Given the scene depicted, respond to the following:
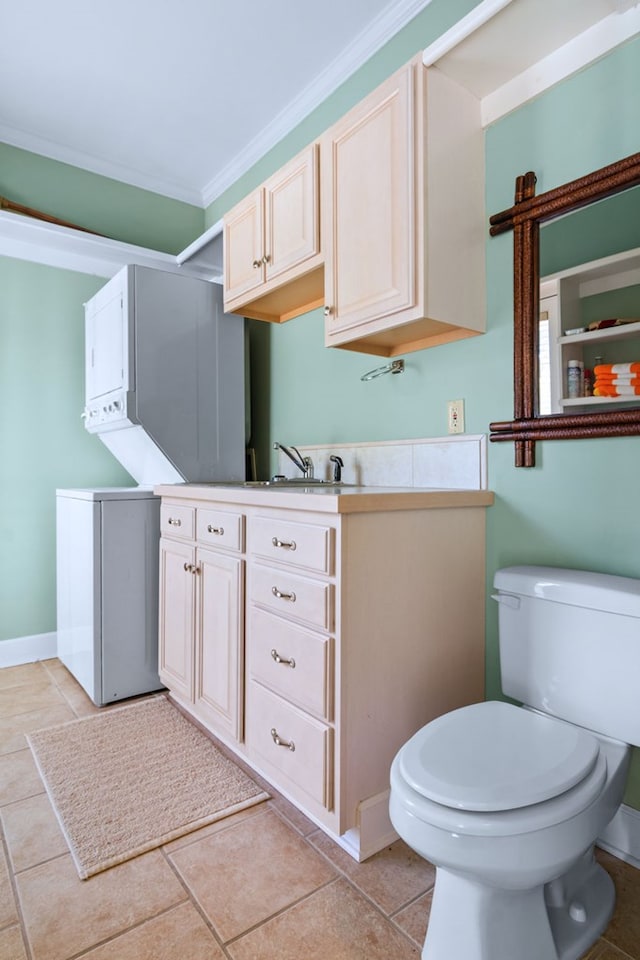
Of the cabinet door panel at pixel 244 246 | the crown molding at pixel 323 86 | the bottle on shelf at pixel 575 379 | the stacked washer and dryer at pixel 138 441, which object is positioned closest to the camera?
the bottle on shelf at pixel 575 379

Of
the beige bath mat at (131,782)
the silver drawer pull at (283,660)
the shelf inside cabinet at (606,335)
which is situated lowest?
the beige bath mat at (131,782)

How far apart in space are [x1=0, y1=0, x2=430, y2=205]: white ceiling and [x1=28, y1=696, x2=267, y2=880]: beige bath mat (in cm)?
283

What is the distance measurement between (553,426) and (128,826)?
1.69 m

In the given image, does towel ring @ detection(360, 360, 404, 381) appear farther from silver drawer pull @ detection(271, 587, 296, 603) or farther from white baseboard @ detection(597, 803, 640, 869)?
white baseboard @ detection(597, 803, 640, 869)

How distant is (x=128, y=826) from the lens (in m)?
1.58

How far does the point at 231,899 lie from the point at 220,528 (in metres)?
1.05

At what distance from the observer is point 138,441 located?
9.12 feet

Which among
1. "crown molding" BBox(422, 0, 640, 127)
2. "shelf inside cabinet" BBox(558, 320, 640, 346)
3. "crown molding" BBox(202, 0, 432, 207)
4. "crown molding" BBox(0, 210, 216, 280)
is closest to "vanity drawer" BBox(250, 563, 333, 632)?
"shelf inside cabinet" BBox(558, 320, 640, 346)

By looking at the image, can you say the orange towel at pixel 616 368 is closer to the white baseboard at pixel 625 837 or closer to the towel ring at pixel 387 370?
the towel ring at pixel 387 370

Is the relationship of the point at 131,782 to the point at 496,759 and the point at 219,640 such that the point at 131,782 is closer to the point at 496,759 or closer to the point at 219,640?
the point at 219,640

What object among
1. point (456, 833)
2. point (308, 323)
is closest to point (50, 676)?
point (308, 323)

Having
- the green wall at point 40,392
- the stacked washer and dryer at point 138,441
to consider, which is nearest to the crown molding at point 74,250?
the green wall at point 40,392

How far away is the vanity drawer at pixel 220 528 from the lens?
1817mm

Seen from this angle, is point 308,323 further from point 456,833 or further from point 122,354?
point 456,833
